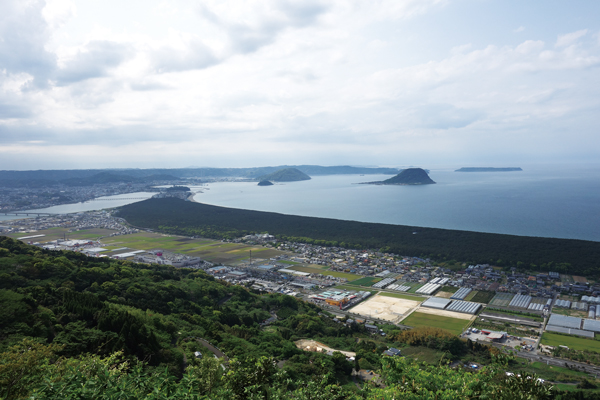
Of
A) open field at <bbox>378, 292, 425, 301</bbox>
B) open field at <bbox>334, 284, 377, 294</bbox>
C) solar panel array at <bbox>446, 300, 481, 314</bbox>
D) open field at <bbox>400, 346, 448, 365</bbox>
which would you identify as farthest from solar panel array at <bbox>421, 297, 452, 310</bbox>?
open field at <bbox>400, 346, 448, 365</bbox>

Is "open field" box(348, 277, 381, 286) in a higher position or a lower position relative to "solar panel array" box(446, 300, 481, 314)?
lower

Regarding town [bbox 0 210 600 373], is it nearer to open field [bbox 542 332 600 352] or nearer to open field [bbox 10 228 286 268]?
open field [bbox 542 332 600 352]

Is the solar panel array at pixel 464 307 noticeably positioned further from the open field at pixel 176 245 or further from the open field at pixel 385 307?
the open field at pixel 176 245

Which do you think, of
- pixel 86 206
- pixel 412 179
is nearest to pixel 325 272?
pixel 86 206

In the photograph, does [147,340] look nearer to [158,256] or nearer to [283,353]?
[283,353]

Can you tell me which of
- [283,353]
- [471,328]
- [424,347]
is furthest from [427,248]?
[283,353]

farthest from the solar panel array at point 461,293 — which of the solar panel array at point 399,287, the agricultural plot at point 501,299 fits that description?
the solar panel array at point 399,287
